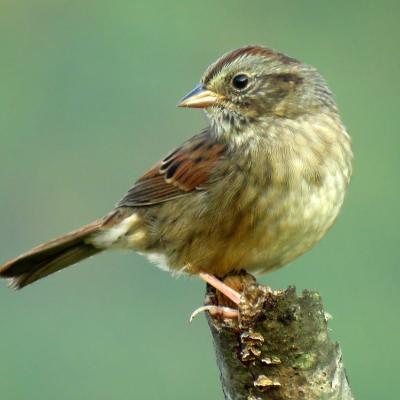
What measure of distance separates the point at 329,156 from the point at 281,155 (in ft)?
0.69

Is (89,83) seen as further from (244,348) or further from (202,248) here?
(244,348)

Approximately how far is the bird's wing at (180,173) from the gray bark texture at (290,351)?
1489 millimetres

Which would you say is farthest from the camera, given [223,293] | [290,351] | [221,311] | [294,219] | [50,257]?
[50,257]

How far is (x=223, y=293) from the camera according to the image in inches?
217

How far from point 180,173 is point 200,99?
0.40 metres

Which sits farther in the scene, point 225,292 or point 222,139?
point 222,139

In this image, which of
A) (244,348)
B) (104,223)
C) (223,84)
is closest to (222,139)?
(223,84)

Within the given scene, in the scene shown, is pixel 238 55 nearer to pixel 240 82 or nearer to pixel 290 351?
pixel 240 82

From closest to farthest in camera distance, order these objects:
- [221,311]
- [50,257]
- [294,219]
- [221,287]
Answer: [221,311] < [221,287] < [294,219] < [50,257]

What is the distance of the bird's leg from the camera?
497 cm

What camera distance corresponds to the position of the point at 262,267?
618cm

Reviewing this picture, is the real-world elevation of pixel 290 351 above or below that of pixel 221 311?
below

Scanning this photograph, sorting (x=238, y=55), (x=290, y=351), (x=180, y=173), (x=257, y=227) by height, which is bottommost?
(x=290, y=351)

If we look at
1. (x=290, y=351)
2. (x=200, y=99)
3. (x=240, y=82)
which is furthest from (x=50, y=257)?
(x=290, y=351)
